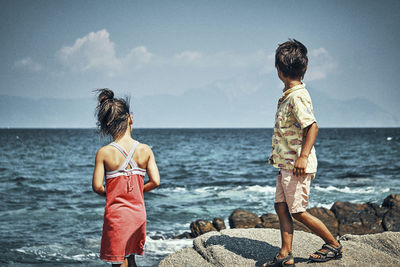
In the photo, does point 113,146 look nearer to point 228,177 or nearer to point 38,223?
point 38,223

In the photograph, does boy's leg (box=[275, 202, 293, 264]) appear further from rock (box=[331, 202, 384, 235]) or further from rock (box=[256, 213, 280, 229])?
rock (box=[331, 202, 384, 235])

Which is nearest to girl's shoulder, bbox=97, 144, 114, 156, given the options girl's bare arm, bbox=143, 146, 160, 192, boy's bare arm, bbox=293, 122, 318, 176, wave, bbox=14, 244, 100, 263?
girl's bare arm, bbox=143, 146, 160, 192

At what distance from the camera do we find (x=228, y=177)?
70.0 ft

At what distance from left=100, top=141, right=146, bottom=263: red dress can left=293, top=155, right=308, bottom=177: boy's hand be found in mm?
1436

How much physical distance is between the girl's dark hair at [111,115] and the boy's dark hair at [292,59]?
156 cm

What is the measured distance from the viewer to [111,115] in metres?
3.22

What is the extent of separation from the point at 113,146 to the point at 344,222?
7723 millimetres

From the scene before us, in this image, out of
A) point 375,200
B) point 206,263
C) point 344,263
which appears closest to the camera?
point 344,263

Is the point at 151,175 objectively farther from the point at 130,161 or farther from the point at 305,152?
the point at 305,152

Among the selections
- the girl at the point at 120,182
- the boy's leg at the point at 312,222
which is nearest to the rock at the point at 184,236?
the boy's leg at the point at 312,222

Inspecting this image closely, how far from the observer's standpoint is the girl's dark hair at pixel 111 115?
3.23 metres

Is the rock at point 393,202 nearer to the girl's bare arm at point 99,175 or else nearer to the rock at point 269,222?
the rock at point 269,222

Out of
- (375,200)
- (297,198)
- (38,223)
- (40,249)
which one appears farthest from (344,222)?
(38,223)

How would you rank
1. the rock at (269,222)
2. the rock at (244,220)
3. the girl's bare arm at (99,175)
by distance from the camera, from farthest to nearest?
the rock at (244,220) → the rock at (269,222) → the girl's bare arm at (99,175)
